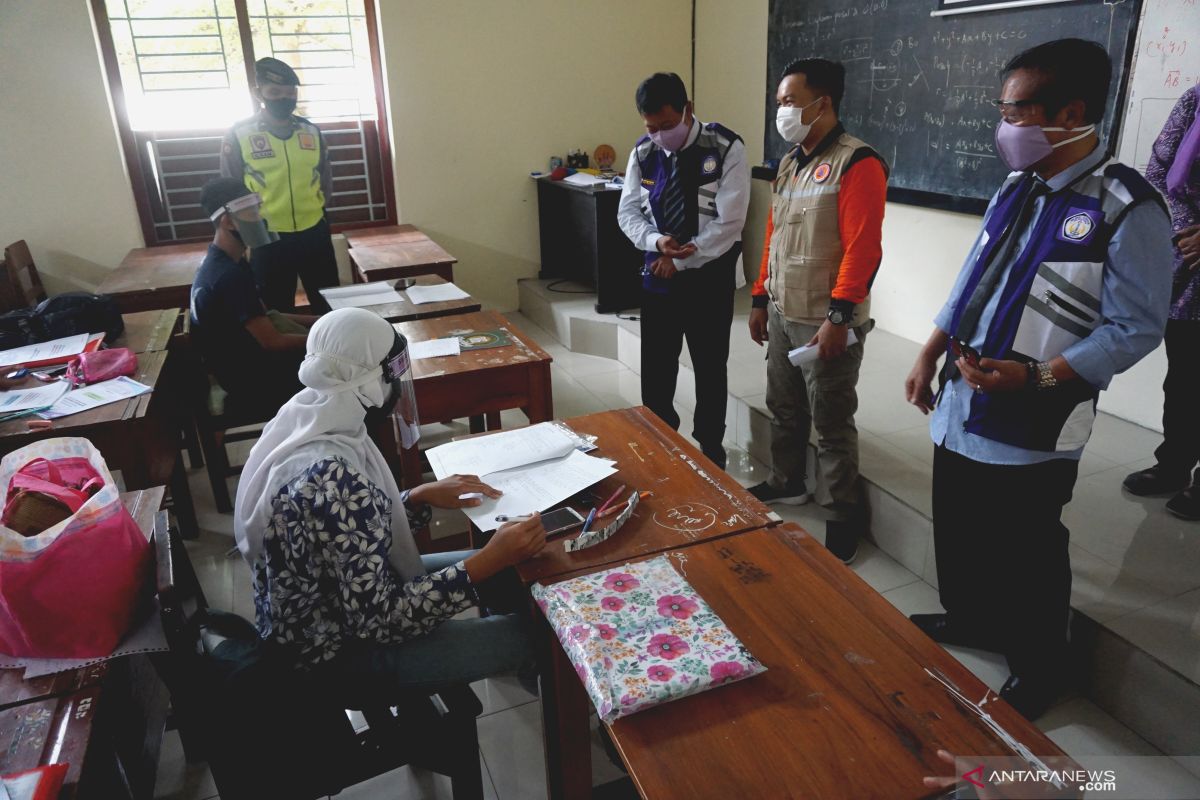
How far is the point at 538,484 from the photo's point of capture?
62.7 inches

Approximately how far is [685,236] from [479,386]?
95 cm

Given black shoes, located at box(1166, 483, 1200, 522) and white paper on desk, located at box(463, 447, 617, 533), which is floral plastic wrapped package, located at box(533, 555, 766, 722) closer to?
white paper on desk, located at box(463, 447, 617, 533)

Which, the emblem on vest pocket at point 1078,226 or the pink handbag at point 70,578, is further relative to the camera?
the emblem on vest pocket at point 1078,226

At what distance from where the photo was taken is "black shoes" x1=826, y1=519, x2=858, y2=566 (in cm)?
250

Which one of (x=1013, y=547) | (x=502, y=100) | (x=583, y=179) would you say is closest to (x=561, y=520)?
(x=1013, y=547)

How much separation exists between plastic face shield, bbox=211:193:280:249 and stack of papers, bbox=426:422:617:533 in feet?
4.29

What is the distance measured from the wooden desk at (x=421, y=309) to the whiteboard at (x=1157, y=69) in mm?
2484

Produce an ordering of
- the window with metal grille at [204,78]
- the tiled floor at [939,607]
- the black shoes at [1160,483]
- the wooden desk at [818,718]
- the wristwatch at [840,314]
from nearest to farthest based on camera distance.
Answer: the wooden desk at [818,718], the tiled floor at [939,607], the wristwatch at [840,314], the black shoes at [1160,483], the window with metal grille at [204,78]

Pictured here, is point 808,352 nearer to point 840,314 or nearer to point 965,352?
point 840,314

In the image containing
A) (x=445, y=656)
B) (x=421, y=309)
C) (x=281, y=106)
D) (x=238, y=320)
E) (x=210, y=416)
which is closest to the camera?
(x=445, y=656)

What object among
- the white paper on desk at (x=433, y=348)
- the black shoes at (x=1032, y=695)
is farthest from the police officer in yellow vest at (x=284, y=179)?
the black shoes at (x=1032, y=695)

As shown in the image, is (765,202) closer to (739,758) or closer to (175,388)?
(175,388)

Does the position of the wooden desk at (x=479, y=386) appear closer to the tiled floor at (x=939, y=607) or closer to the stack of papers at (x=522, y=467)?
the tiled floor at (x=939, y=607)

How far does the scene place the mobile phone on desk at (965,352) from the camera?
1.60 m
